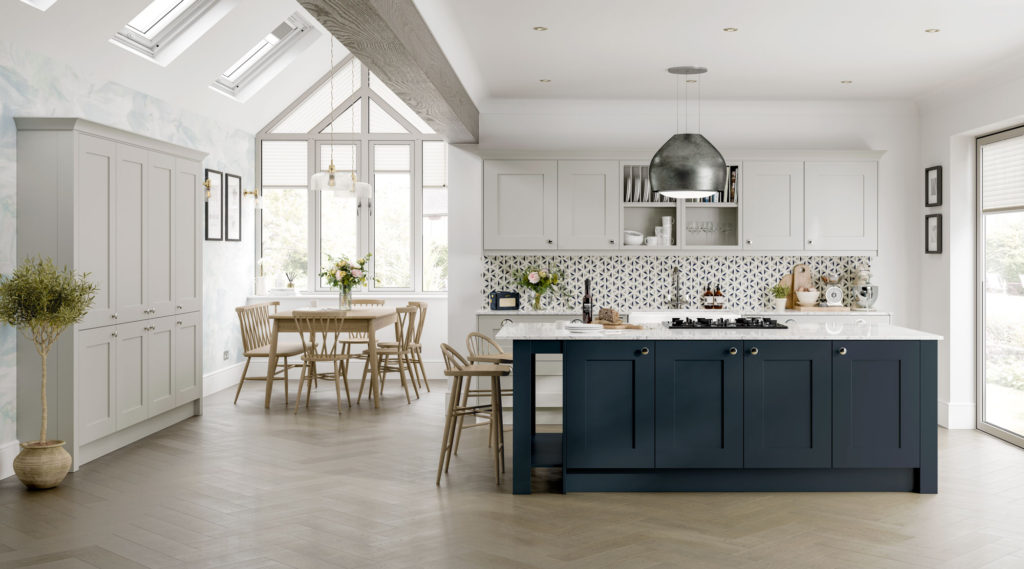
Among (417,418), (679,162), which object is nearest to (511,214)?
(417,418)

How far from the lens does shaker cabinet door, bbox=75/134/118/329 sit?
5.13m

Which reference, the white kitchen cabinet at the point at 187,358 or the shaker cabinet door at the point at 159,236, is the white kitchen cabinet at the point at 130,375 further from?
the white kitchen cabinet at the point at 187,358

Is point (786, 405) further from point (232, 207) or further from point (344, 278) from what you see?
point (232, 207)

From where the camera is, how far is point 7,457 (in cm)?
495

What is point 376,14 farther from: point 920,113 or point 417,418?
point 920,113

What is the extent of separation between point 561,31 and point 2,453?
4.49 m

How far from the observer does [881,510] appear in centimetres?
430

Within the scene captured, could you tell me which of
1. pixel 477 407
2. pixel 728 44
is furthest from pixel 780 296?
pixel 477 407

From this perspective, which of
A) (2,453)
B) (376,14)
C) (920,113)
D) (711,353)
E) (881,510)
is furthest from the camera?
(920,113)

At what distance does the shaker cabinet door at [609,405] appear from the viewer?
4.59 m

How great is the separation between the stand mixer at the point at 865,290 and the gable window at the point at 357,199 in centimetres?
445

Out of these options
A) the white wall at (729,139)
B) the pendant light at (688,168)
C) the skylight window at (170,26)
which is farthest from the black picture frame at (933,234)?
the skylight window at (170,26)

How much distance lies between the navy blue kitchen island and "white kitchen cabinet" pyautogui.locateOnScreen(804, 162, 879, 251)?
9.06ft

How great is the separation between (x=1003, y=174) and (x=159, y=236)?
670 cm
